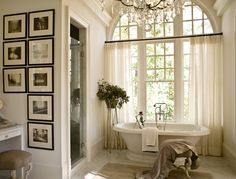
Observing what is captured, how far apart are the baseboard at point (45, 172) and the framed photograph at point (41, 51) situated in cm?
159

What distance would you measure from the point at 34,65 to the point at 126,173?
2309 mm

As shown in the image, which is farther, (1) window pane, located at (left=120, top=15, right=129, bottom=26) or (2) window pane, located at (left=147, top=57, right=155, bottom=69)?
(1) window pane, located at (left=120, top=15, right=129, bottom=26)

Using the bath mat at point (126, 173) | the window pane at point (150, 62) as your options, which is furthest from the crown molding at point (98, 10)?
the bath mat at point (126, 173)

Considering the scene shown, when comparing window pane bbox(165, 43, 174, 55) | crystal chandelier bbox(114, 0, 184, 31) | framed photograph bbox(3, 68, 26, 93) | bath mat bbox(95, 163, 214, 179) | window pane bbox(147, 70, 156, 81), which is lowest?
bath mat bbox(95, 163, 214, 179)

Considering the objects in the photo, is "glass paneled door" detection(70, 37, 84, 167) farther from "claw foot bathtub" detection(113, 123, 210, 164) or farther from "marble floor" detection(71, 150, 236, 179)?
"claw foot bathtub" detection(113, 123, 210, 164)

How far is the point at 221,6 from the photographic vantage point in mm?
4316

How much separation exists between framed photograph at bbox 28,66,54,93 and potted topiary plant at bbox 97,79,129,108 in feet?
5.09

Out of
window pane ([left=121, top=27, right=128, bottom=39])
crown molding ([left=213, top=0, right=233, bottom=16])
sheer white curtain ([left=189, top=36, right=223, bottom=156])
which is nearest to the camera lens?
crown molding ([left=213, top=0, right=233, bottom=16])

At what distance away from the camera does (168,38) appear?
193 inches

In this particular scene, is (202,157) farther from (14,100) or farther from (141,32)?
(14,100)

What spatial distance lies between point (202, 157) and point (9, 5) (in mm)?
4606

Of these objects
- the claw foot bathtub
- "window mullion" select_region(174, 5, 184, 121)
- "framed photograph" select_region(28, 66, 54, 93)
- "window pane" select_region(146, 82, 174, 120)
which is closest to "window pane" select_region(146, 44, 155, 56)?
"window mullion" select_region(174, 5, 184, 121)

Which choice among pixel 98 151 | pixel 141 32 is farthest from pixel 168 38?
pixel 98 151

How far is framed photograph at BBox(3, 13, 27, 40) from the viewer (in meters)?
3.41
